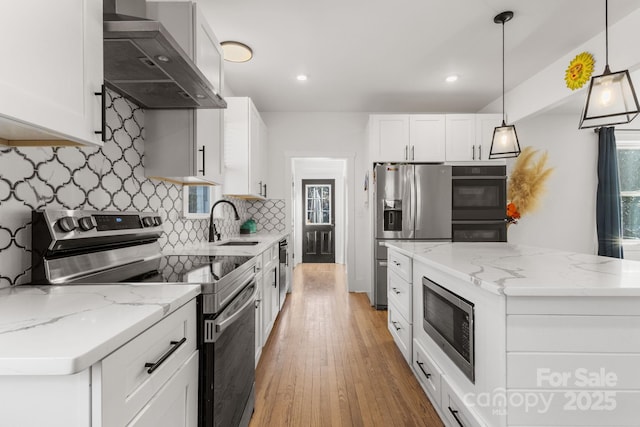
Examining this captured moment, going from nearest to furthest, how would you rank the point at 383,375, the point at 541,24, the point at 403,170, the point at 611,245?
1. the point at 383,375
2. the point at 541,24
3. the point at 403,170
4. the point at 611,245

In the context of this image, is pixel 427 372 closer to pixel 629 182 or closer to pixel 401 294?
pixel 401 294

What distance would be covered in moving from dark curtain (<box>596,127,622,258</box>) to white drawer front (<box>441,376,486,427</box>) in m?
4.16

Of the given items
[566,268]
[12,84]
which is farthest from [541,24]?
[12,84]

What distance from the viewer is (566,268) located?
4.58ft

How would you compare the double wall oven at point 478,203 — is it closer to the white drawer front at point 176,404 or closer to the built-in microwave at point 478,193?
the built-in microwave at point 478,193

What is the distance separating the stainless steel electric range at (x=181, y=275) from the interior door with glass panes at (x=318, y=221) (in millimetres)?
5817

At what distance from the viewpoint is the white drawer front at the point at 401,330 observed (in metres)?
2.17

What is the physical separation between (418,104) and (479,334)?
3717 millimetres

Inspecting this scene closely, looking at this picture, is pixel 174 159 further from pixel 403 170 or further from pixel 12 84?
pixel 403 170

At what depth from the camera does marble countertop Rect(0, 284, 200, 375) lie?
0.57 meters

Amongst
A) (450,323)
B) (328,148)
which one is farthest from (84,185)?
(328,148)

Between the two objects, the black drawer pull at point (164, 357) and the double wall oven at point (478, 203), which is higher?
the double wall oven at point (478, 203)

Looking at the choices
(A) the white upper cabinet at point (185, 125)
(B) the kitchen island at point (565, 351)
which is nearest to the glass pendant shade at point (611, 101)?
(B) the kitchen island at point (565, 351)

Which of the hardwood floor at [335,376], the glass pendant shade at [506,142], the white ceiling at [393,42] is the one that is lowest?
the hardwood floor at [335,376]
